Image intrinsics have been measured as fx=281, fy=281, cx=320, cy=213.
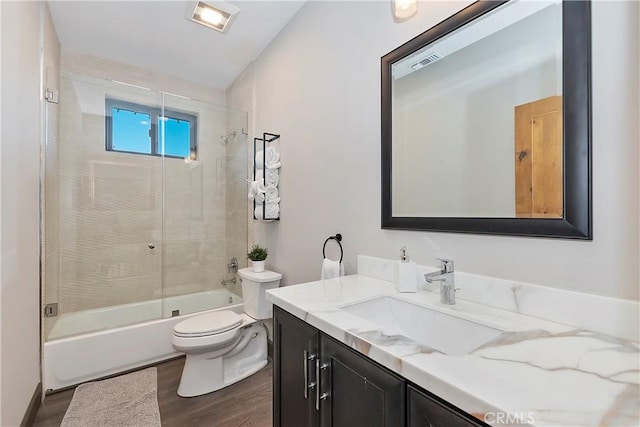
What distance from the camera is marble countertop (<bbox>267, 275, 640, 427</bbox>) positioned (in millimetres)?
461

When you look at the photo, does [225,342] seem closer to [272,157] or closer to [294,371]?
[294,371]

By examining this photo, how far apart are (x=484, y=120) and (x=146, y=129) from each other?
9.36 feet

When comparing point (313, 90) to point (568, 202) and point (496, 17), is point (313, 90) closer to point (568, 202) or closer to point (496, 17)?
point (496, 17)

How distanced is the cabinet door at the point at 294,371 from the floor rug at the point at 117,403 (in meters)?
0.92

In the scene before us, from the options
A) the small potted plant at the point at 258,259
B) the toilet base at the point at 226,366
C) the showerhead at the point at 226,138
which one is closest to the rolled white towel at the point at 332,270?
the small potted plant at the point at 258,259

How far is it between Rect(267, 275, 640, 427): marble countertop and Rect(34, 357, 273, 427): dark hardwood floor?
1.12 metres

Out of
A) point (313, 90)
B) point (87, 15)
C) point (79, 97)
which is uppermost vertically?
point (87, 15)

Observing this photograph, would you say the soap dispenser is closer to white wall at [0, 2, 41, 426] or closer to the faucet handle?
the faucet handle

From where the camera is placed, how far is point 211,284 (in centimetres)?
289

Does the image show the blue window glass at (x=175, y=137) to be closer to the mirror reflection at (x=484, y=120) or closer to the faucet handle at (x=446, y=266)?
the mirror reflection at (x=484, y=120)

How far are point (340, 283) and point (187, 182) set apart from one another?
2.23 m

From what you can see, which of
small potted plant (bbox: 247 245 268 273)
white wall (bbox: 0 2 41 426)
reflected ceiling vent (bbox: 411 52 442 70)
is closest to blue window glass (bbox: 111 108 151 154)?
white wall (bbox: 0 2 41 426)

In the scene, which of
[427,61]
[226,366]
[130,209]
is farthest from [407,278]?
[130,209]

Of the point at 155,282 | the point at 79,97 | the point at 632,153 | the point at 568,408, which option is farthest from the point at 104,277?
the point at 632,153
